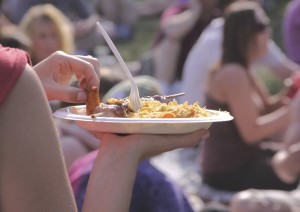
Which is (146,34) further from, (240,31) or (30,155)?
(30,155)

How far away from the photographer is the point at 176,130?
1506mm

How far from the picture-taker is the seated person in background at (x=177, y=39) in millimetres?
7020

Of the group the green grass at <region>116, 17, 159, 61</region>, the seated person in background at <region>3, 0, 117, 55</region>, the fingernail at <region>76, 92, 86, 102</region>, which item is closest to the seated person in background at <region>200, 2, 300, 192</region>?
the seated person in background at <region>3, 0, 117, 55</region>

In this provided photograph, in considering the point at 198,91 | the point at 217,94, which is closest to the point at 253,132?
the point at 217,94

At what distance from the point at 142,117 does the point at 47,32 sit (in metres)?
4.18

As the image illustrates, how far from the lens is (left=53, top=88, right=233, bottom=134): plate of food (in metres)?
1.46

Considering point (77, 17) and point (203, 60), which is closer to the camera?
point (203, 60)

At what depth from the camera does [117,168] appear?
4.80 feet

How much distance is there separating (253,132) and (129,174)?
3.29 m

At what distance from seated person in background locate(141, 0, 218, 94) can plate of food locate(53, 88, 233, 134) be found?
538 cm

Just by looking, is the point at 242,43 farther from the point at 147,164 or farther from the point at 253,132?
the point at 147,164

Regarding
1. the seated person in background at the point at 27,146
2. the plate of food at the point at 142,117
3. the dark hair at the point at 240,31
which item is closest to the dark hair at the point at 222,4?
the dark hair at the point at 240,31

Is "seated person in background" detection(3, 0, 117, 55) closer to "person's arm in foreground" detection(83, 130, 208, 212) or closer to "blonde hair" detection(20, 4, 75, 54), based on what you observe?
"blonde hair" detection(20, 4, 75, 54)

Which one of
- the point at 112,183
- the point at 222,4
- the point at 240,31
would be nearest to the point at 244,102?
the point at 240,31
